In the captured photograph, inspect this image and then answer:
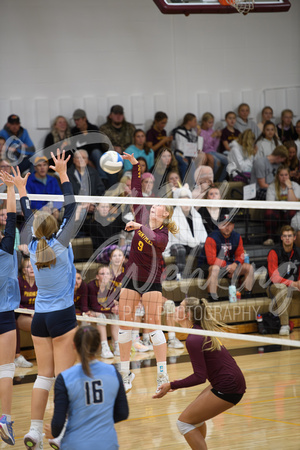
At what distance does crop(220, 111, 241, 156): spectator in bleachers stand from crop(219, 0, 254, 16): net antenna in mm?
3445

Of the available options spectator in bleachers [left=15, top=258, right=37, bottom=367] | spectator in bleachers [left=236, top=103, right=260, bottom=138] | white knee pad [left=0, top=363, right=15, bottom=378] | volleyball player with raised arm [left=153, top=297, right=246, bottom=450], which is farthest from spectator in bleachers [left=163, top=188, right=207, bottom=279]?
spectator in bleachers [left=236, top=103, right=260, bottom=138]

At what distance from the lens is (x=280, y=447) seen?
5320mm

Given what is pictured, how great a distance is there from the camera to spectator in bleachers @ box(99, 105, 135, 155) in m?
Answer: 11.1

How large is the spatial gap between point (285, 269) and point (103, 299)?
2.36 metres

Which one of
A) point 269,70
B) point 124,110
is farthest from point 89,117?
point 269,70

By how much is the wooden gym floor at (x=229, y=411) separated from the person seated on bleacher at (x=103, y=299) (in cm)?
47

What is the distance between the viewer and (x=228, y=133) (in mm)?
12102

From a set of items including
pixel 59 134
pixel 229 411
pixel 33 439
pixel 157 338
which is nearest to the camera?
pixel 33 439

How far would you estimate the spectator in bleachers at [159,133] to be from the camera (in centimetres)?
1155

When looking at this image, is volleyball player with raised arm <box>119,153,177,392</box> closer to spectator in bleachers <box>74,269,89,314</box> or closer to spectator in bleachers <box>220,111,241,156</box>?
spectator in bleachers <box>74,269,89,314</box>

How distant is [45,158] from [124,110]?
96.4 inches

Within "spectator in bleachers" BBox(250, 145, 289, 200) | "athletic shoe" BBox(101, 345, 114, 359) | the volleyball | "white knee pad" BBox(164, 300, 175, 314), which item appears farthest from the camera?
"spectator in bleachers" BBox(250, 145, 289, 200)

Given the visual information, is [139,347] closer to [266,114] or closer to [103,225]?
[103,225]

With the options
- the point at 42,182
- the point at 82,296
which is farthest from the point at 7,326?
the point at 42,182
